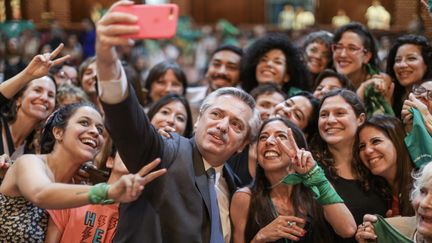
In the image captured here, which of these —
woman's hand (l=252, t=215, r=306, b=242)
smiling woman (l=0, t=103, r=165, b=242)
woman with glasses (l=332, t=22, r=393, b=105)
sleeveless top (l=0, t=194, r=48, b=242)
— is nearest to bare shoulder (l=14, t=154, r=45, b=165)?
smiling woman (l=0, t=103, r=165, b=242)

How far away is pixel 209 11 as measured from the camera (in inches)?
741

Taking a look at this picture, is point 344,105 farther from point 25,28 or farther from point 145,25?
point 25,28

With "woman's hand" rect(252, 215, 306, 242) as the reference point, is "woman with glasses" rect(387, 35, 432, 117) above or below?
above

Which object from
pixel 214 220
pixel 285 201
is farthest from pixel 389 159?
pixel 214 220

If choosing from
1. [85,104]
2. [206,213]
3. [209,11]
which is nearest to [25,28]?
[209,11]

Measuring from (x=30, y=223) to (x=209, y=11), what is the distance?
54.4 ft

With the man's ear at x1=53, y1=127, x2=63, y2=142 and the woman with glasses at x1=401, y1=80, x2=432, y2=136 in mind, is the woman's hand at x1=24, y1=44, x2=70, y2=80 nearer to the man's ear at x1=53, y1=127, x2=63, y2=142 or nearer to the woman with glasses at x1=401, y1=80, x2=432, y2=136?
the man's ear at x1=53, y1=127, x2=63, y2=142

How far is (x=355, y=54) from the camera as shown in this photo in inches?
176

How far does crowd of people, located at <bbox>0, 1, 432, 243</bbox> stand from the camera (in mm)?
2115

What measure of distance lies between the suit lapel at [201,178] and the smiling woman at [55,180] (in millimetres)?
387

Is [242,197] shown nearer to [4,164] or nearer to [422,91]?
[4,164]

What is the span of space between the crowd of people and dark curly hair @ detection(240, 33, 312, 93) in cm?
20

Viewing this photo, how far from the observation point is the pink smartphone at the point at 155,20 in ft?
6.07

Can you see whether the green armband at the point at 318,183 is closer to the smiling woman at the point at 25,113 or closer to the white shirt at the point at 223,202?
the white shirt at the point at 223,202
